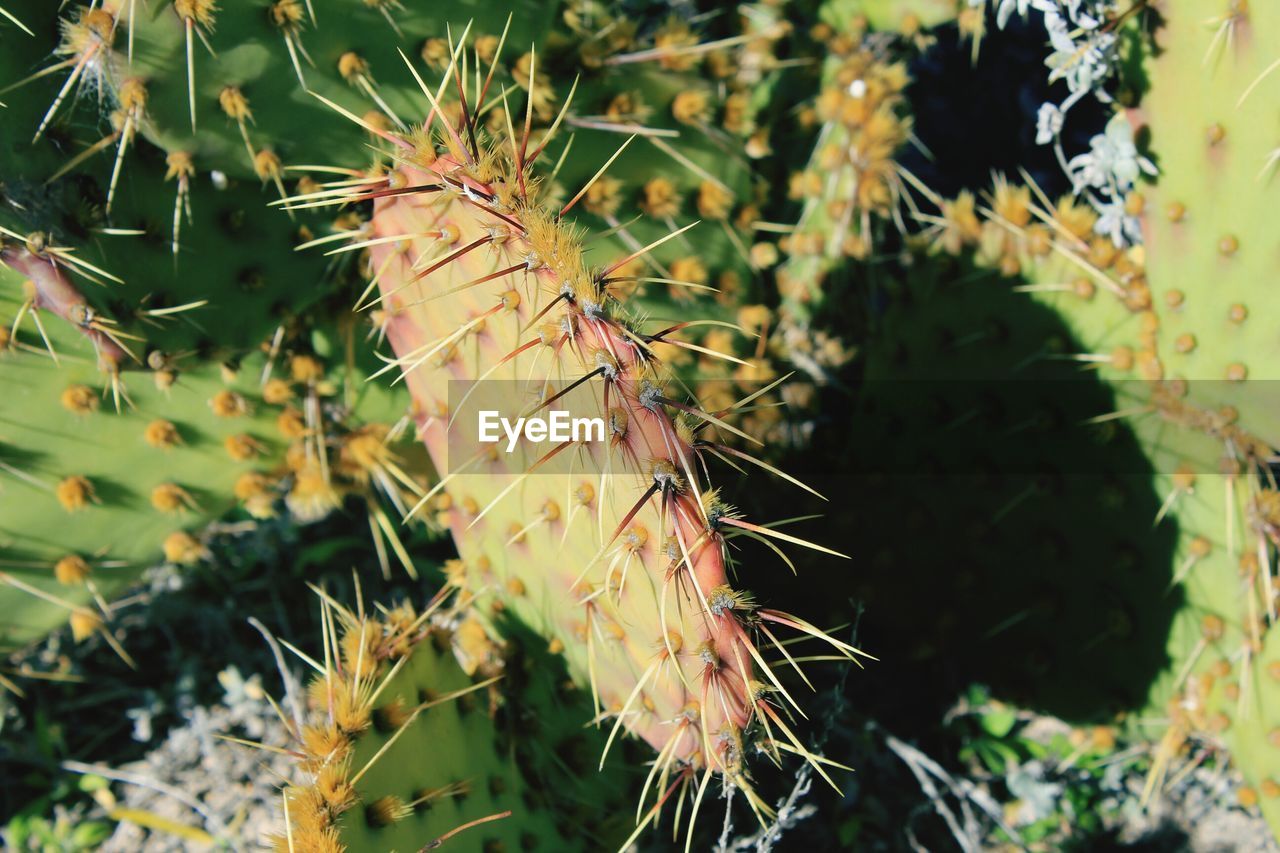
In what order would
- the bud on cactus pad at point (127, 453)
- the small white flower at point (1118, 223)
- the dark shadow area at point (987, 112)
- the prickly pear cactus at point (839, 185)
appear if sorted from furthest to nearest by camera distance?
1. the dark shadow area at point (987, 112)
2. the prickly pear cactus at point (839, 185)
3. the small white flower at point (1118, 223)
4. the bud on cactus pad at point (127, 453)

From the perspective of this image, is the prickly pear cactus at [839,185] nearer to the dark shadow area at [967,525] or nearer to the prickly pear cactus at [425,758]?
the dark shadow area at [967,525]

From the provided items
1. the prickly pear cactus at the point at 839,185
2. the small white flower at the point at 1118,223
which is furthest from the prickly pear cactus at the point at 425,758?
the small white flower at the point at 1118,223

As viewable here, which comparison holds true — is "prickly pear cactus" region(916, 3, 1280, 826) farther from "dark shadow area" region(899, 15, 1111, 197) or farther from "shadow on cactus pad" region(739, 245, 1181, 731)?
"dark shadow area" region(899, 15, 1111, 197)

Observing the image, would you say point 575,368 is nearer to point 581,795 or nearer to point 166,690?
point 581,795

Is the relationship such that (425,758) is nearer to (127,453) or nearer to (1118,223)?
(127,453)

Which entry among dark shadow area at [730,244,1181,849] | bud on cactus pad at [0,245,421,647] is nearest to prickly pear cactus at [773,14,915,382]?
dark shadow area at [730,244,1181,849]

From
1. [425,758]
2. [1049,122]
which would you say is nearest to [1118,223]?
[1049,122]
